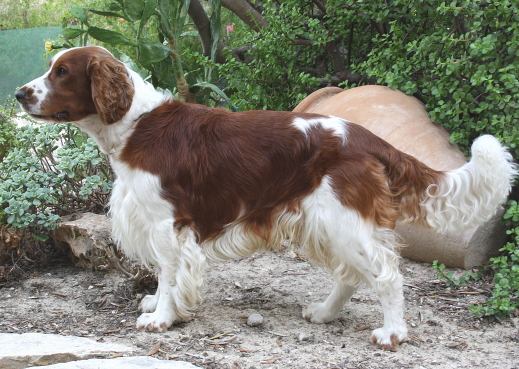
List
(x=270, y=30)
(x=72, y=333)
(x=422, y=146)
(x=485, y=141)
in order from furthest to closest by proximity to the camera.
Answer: (x=270, y=30), (x=422, y=146), (x=72, y=333), (x=485, y=141)

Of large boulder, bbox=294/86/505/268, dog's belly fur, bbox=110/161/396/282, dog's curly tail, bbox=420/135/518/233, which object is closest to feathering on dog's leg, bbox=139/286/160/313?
dog's belly fur, bbox=110/161/396/282

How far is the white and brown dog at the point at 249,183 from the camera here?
386 cm

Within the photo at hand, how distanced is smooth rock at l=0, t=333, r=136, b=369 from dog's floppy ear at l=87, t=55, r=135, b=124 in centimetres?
107

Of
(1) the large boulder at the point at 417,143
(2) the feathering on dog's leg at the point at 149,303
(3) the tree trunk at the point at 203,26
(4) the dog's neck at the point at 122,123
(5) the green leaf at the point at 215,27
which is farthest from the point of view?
(3) the tree trunk at the point at 203,26

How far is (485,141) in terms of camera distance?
12.5 feet

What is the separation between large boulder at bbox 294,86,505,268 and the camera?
4965mm

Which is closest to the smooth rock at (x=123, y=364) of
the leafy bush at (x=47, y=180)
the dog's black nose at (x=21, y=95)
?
the dog's black nose at (x=21, y=95)

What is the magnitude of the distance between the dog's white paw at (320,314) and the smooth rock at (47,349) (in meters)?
1.05

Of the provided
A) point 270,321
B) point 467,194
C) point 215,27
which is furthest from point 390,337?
point 215,27

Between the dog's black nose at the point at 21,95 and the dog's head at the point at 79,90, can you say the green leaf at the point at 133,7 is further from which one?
the dog's black nose at the point at 21,95

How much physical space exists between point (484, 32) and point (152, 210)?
2.79 m

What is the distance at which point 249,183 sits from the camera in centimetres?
398

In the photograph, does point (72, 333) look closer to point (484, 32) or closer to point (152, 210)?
point (152, 210)

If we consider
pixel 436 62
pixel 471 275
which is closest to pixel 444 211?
A: pixel 471 275
